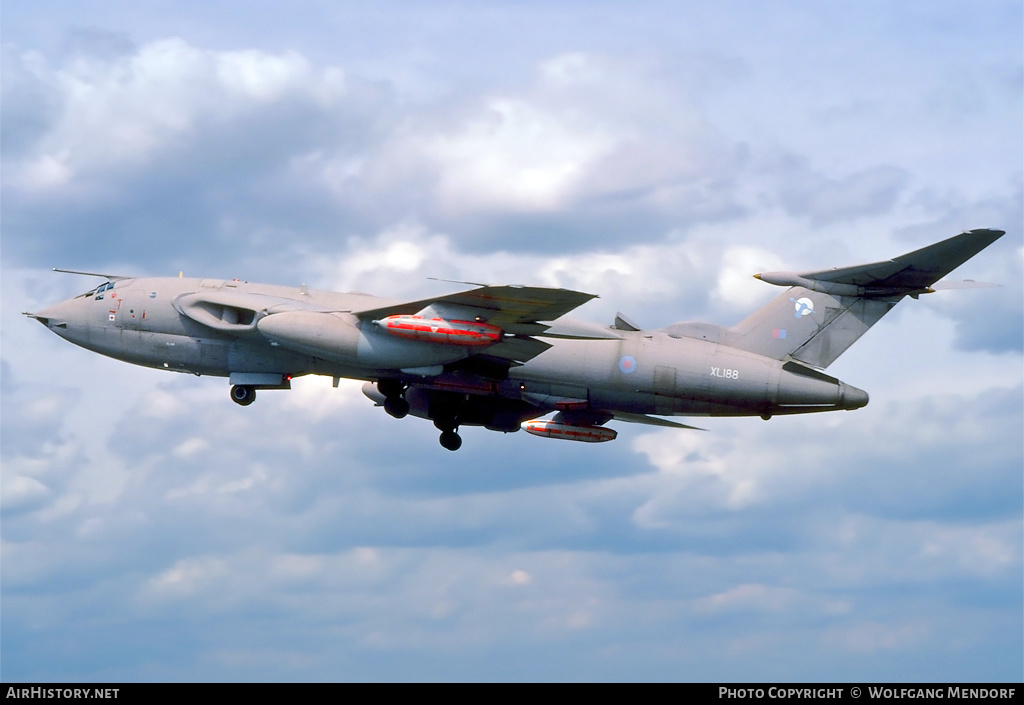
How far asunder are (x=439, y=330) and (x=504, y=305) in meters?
1.99

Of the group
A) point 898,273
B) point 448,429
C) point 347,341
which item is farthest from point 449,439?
point 898,273

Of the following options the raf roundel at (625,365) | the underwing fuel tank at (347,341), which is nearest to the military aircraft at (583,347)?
the raf roundel at (625,365)

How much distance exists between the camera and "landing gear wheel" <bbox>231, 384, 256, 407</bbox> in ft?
134

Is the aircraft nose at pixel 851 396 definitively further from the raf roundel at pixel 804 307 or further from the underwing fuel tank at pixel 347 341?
the underwing fuel tank at pixel 347 341

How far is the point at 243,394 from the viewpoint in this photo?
4097 centimetres

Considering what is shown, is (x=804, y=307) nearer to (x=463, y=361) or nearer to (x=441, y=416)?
(x=463, y=361)

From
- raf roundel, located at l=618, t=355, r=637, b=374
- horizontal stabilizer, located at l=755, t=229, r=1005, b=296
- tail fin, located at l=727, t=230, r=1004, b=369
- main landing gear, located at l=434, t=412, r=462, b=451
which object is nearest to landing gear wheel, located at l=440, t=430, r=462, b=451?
main landing gear, located at l=434, t=412, r=462, b=451

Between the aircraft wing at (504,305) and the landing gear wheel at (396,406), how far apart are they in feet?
18.6

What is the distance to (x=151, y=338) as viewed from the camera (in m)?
40.7

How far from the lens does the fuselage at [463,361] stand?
3978 centimetres

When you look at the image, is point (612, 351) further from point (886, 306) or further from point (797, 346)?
point (886, 306)
